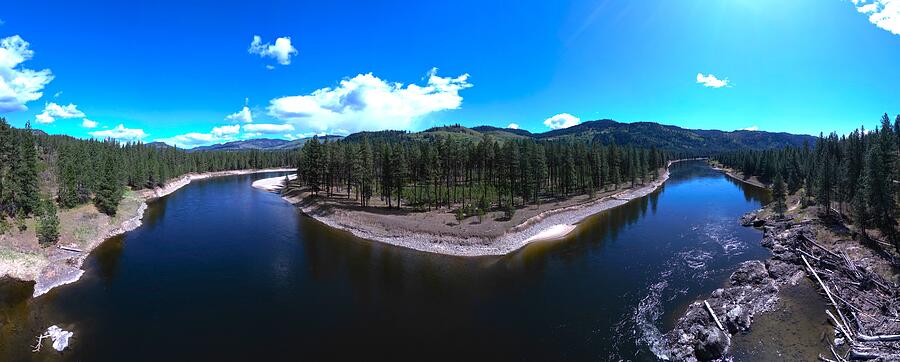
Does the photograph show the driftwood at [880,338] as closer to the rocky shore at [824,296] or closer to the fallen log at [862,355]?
the rocky shore at [824,296]

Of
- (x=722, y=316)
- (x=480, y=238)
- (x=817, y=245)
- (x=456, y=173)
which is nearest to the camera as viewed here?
(x=722, y=316)

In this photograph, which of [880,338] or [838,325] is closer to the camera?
[880,338]

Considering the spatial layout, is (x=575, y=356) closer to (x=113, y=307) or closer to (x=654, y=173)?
(x=113, y=307)

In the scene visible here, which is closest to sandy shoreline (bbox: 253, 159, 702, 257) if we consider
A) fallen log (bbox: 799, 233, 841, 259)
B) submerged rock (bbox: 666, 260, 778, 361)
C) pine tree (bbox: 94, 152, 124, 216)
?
submerged rock (bbox: 666, 260, 778, 361)

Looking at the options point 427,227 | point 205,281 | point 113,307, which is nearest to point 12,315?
point 113,307

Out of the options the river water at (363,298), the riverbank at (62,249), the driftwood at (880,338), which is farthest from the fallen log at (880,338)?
the riverbank at (62,249)

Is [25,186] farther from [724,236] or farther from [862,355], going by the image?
[724,236]

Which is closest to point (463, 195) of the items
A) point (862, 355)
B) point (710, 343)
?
point (710, 343)
